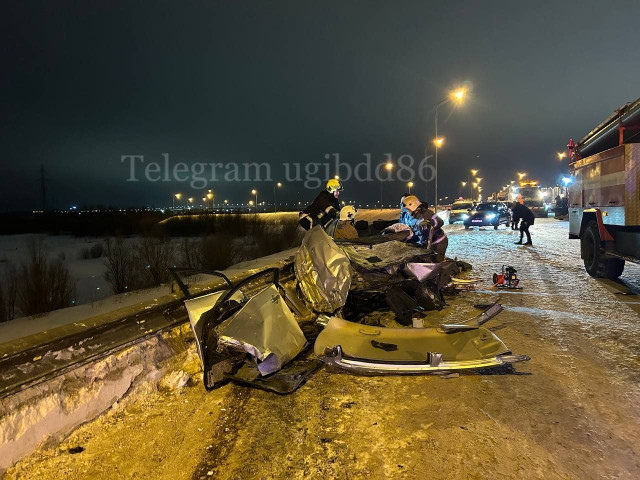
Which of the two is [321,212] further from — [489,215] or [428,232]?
[489,215]

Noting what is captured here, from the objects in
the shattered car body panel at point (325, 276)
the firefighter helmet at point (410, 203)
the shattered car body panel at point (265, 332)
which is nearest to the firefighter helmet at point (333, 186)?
the firefighter helmet at point (410, 203)

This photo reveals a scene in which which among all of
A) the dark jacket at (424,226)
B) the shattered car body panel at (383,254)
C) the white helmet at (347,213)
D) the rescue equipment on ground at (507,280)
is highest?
the white helmet at (347,213)

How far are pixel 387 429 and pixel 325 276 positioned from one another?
7.14 feet

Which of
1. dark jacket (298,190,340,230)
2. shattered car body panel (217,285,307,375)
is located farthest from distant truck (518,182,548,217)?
shattered car body panel (217,285,307,375)

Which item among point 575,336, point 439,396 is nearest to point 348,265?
point 439,396

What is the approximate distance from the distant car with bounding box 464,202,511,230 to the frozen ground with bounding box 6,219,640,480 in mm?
22642

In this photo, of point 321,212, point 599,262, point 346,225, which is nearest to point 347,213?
point 346,225

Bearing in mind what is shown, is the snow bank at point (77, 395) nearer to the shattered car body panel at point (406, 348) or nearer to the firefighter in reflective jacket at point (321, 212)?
the shattered car body panel at point (406, 348)

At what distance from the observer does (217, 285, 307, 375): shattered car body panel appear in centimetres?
351

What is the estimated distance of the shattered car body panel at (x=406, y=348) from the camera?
3.70m

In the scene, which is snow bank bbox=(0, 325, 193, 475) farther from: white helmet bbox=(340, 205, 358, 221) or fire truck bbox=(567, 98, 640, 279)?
fire truck bbox=(567, 98, 640, 279)

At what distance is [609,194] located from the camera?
26.3 ft

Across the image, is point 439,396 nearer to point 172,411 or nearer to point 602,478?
point 602,478

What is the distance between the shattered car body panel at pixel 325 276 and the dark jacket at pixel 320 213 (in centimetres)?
206
